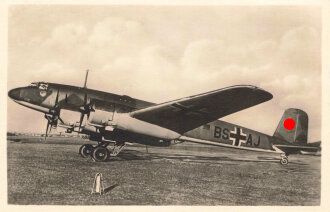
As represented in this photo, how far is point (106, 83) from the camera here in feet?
26.7

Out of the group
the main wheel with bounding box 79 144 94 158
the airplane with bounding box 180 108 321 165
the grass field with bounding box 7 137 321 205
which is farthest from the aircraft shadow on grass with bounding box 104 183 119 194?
the airplane with bounding box 180 108 321 165

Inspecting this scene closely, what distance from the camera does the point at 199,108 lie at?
297 inches

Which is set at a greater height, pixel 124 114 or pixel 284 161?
pixel 124 114

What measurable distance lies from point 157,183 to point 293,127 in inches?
181

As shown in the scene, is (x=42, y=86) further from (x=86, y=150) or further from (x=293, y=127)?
(x=293, y=127)

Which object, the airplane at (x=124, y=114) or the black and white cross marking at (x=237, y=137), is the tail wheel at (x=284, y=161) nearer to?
the black and white cross marking at (x=237, y=137)

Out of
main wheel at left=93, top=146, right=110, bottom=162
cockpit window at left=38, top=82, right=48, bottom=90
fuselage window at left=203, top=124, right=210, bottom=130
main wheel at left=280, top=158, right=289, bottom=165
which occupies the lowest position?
main wheel at left=93, top=146, right=110, bottom=162

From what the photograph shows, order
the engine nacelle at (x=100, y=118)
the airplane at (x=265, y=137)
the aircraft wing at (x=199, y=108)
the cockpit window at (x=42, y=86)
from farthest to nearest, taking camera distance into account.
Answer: the airplane at (x=265, y=137)
the cockpit window at (x=42, y=86)
the engine nacelle at (x=100, y=118)
the aircraft wing at (x=199, y=108)

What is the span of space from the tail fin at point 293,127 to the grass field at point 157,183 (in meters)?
0.78

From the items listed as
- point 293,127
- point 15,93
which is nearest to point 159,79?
point 15,93

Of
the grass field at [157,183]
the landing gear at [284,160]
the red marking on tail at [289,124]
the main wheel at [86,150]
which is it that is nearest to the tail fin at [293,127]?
the red marking on tail at [289,124]

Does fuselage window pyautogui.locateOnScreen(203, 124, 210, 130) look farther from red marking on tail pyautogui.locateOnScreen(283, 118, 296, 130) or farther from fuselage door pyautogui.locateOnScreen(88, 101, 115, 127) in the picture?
fuselage door pyautogui.locateOnScreen(88, 101, 115, 127)

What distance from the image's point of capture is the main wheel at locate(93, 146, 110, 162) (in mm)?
8359

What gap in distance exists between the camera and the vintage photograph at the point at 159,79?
7426 millimetres
